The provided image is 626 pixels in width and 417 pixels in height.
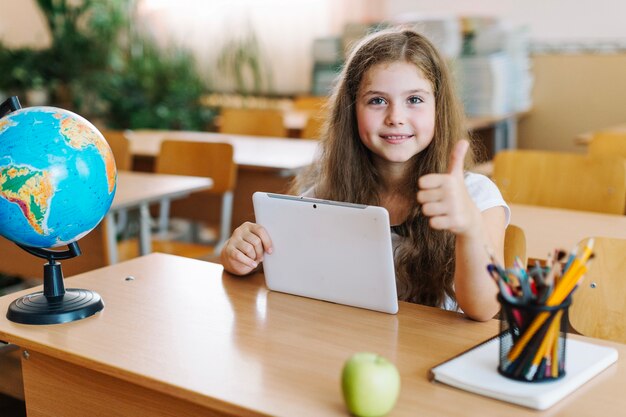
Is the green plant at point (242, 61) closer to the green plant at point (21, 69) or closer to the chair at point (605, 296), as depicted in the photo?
the green plant at point (21, 69)

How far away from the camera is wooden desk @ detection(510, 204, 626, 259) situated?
2.17m

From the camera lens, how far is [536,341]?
1.15m

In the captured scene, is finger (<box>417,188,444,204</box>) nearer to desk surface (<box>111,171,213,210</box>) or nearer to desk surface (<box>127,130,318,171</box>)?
desk surface (<box>111,171,213,210</box>)

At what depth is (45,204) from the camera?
1.44 meters

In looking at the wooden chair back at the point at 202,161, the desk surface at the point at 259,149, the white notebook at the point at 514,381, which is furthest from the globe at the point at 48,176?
the wooden chair back at the point at 202,161

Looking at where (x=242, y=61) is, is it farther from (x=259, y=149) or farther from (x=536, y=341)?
(x=536, y=341)

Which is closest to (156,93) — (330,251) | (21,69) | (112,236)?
(21,69)

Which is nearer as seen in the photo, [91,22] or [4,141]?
[4,141]

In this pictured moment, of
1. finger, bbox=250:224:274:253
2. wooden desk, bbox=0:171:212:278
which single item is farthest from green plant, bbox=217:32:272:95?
finger, bbox=250:224:274:253

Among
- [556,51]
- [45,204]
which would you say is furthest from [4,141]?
[556,51]

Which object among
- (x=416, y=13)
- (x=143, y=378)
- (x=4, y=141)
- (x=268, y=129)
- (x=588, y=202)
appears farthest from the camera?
(x=416, y=13)

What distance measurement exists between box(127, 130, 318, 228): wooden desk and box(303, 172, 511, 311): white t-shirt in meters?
1.55

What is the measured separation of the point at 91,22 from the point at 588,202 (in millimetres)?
4287

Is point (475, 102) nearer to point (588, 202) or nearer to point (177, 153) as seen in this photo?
point (177, 153)
